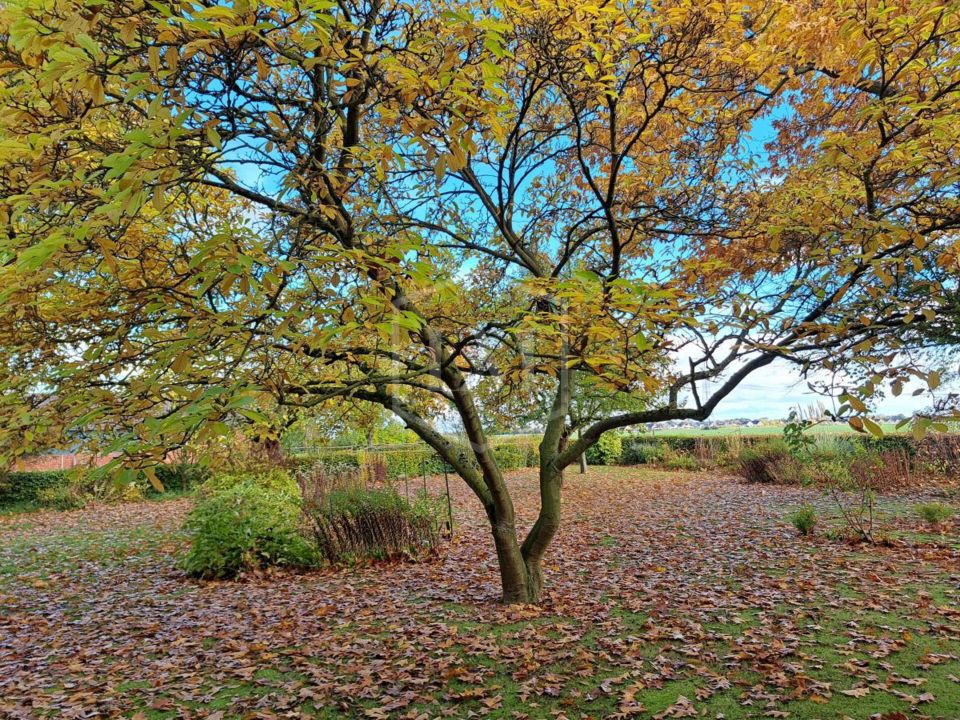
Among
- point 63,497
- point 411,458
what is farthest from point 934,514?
point 63,497

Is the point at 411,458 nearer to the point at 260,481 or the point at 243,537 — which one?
the point at 260,481

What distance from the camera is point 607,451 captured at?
22.6 metres

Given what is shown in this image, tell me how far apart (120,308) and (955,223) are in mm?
6032

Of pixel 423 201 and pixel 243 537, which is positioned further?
pixel 243 537

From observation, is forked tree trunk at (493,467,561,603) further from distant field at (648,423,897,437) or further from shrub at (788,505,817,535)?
distant field at (648,423,897,437)

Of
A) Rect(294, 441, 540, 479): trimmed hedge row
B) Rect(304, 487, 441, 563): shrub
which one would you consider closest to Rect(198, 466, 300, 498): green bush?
Rect(304, 487, 441, 563): shrub

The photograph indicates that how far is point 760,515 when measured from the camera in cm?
1052

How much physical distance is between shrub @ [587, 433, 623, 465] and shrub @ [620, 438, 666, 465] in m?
0.27

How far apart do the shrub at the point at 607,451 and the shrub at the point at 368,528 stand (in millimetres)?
14358

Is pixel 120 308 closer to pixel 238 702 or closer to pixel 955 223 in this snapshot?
pixel 238 702

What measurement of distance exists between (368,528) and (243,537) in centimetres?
173

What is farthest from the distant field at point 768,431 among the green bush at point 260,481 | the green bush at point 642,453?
the green bush at point 260,481

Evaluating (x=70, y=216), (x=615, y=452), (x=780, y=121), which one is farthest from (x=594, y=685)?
(x=615, y=452)

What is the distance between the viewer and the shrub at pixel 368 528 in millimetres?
8352
